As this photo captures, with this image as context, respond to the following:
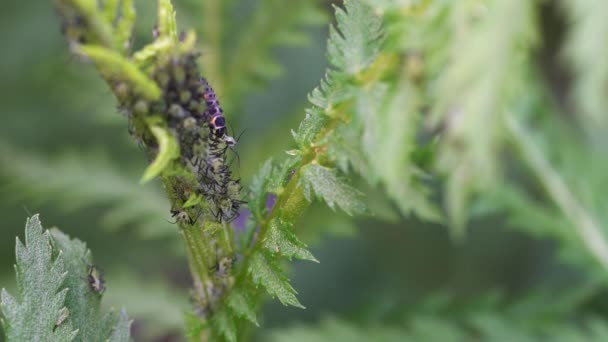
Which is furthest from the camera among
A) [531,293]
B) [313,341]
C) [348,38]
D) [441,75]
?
[531,293]

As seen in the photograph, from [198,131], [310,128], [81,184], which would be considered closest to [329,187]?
[310,128]

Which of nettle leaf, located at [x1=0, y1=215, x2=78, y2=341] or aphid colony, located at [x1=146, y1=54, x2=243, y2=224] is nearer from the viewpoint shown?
aphid colony, located at [x1=146, y1=54, x2=243, y2=224]

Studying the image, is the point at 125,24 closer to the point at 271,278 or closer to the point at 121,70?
the point at 121,70

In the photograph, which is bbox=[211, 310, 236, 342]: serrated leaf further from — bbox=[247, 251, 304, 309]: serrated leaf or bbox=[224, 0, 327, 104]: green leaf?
bbox=[224, 0, 327, 104]: green leaf

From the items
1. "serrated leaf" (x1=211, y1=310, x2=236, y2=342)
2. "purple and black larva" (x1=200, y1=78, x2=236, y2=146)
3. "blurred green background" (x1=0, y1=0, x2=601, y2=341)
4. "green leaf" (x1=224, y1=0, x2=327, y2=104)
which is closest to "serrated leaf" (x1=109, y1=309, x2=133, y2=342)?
"serrated leaf" (x1=211, y1=310, x2=236, y2=342)

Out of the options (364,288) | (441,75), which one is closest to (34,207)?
(364,288)

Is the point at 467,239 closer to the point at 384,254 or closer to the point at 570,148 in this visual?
the point at 384,254
